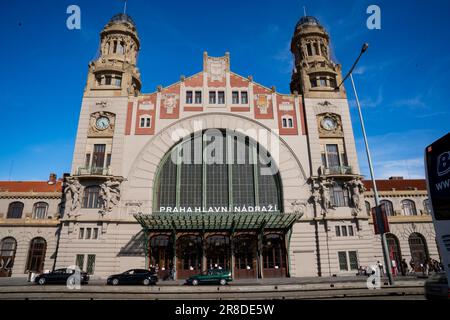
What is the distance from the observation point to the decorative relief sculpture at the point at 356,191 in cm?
3875

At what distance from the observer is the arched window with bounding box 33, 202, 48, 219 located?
1775 inches

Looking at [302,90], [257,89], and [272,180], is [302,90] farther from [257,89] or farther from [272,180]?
[272,180]

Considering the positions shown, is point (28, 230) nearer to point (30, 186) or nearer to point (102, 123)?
point (30, 186)

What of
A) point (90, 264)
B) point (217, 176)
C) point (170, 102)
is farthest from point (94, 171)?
point (217, 176)

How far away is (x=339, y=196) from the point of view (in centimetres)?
4000

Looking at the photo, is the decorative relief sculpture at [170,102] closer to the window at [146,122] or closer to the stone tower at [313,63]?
the window at [146,122]

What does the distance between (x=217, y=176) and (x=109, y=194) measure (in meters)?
14.8

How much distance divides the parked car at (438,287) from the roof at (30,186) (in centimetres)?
4928

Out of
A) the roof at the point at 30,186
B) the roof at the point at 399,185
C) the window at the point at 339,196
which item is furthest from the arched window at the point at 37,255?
the roof at the point at 399,185

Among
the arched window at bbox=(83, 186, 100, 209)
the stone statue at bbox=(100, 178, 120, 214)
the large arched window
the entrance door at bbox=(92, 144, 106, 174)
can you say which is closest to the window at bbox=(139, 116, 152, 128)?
the large arched window

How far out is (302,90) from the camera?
1795 inches

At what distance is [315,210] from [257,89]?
20300mm

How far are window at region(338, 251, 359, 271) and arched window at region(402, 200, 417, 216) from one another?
17367 millimetres
